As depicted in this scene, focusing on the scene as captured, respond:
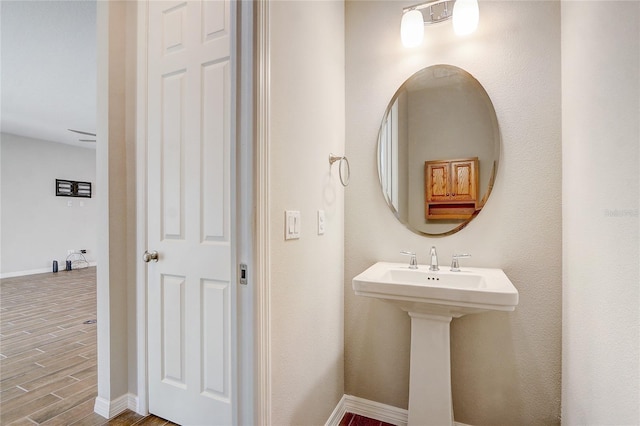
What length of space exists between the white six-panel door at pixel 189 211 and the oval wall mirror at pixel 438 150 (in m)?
0.93

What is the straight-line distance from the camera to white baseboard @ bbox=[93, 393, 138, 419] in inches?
68.2

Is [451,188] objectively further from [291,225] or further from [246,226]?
[246,226]

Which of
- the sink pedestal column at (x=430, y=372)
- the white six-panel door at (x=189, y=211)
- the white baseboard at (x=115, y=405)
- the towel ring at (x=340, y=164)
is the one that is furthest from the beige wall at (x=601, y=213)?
the white baseboard at (x=115, y=405)

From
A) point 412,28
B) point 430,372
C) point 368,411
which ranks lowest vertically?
point 368,411

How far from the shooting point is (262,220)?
3.68ft

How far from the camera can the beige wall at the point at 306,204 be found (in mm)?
1235

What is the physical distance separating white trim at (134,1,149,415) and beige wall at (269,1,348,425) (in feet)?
3.10

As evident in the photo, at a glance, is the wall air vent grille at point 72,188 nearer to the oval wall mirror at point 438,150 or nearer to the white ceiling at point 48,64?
the white ceiling at point 48,64

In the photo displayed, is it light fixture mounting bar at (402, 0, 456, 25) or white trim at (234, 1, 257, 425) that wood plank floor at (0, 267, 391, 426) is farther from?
light fixture mounting bar at (402, 0, 456, 25)

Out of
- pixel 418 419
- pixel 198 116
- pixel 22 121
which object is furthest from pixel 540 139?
pixel 22 121

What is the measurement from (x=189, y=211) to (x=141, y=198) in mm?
351

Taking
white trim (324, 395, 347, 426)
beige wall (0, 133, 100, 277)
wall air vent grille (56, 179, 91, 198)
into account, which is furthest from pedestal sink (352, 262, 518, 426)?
wall air vent grille (56, 179, 91, 198)

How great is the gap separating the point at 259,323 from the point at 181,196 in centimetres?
89

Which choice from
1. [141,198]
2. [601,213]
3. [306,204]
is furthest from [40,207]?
[601,213]
